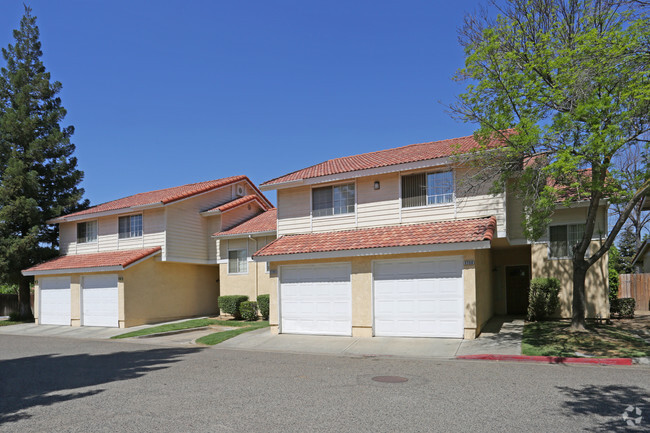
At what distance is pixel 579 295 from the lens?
46.5 feet

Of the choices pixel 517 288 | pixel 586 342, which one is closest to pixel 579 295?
pixel 586 342

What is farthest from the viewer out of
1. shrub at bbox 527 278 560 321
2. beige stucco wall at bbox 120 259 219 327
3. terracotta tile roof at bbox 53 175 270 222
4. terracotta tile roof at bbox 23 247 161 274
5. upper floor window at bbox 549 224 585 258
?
terracotta tile roof at bbox 53 175 270 222

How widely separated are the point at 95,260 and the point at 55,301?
12.5ft

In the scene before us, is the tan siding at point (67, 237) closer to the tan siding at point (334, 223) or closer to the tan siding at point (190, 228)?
the tan siding at point (190, 228)

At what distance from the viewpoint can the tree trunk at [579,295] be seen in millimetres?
14180

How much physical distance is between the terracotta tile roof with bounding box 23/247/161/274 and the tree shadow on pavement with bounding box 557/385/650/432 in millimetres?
19327

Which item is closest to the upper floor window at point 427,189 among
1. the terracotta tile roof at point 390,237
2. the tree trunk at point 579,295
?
the terracotta tile roof at point 390,237

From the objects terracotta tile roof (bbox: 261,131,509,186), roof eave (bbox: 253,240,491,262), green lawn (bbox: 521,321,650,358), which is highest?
terracotta tile roof (bbox: 261,131,509,186)

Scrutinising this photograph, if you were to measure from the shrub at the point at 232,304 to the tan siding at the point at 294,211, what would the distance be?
5.63 metres

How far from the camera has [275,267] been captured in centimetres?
1761

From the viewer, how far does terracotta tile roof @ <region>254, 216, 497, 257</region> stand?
1458 cm

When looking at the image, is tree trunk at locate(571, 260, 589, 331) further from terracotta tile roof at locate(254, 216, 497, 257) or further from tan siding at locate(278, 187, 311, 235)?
tan siding at locate(278, 187, 311, 235)

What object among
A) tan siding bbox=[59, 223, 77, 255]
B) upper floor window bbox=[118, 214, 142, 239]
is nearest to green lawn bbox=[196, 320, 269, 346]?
upper floor window bbox=[118, 214, 142, 239]

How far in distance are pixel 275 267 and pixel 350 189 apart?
4.00 metres
